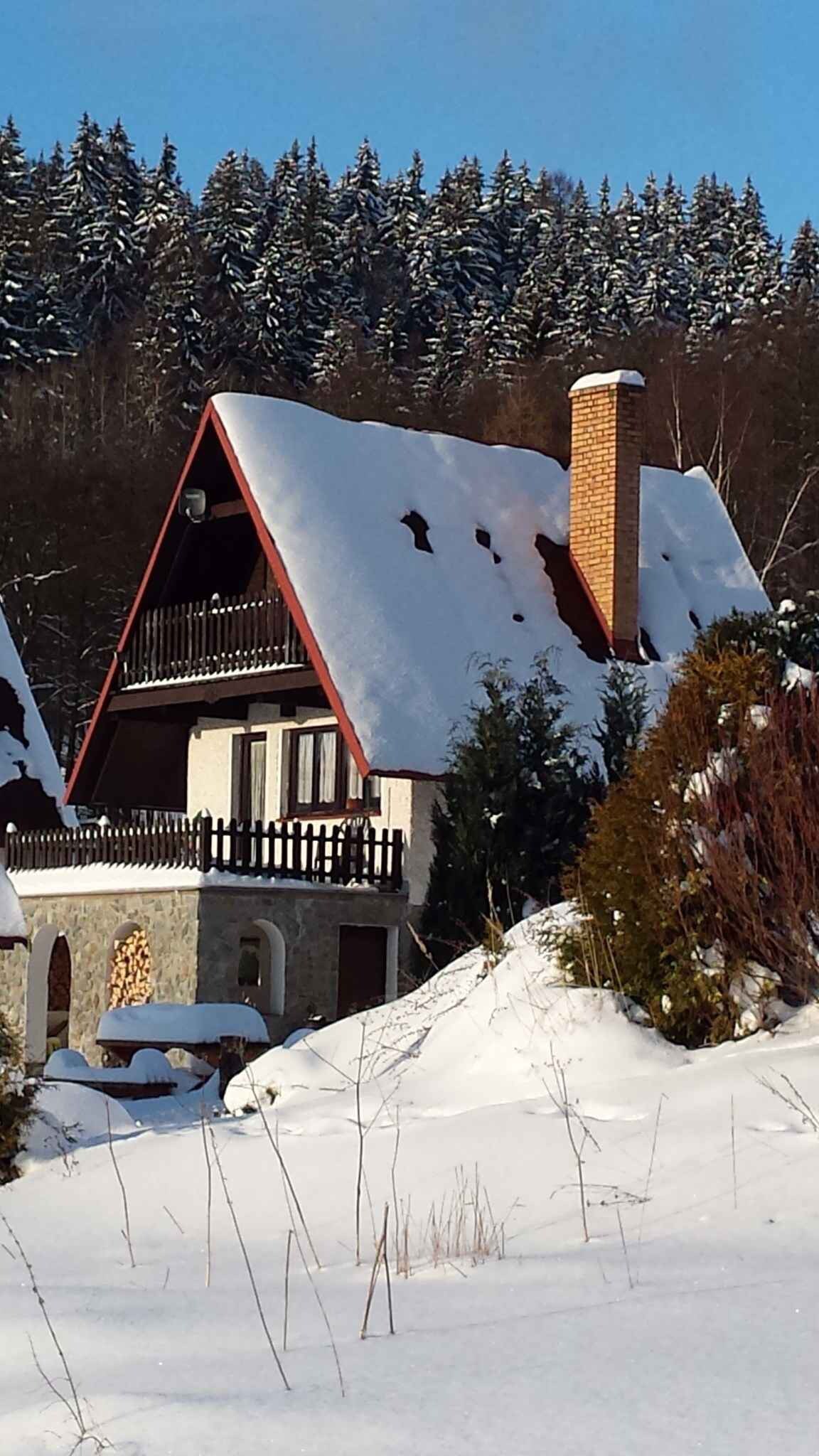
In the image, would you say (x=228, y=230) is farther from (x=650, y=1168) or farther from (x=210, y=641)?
(x=650, y=1168)

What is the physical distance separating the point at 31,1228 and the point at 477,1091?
2.82 metres

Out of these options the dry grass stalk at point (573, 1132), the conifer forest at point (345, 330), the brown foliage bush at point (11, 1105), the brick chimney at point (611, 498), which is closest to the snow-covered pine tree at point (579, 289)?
the conifer forest at point (345, 330)

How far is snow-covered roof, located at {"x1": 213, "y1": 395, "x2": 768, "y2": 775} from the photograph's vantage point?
24000mm

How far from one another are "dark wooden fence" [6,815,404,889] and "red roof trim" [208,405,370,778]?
1053 mm

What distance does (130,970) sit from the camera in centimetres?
2581

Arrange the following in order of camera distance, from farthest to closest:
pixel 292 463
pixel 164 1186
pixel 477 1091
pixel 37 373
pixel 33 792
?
pixel 37 373 → pixel 33 792 → pixel 292 463 → pixel 477 1091 → pixel 164 1186

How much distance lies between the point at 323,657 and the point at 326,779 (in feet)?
9.70

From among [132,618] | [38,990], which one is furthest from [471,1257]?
[132,618]

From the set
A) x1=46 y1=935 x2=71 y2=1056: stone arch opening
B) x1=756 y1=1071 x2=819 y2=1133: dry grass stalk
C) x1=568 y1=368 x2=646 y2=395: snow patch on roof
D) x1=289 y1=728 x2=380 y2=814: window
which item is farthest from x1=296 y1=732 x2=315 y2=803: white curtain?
x1=756 y1=1071 x2=819 y2=1133: dry grass stalk

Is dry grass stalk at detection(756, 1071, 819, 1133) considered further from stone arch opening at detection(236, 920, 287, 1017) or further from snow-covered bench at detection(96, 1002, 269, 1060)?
stone arch opening at detection(236, 920, 287, 1017)

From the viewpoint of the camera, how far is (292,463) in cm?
2605

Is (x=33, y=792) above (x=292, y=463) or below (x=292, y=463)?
below

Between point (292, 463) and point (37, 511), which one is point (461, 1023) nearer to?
point (292, 463)

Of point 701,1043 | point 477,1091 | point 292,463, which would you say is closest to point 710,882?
point 701,1043
